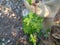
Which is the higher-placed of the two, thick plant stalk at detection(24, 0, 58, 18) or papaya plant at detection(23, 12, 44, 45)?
thick plant stalk at detection(24, 0, 58, 18)

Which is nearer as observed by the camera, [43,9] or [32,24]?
[43,9]


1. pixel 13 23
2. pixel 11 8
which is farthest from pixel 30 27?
pixel 11 8

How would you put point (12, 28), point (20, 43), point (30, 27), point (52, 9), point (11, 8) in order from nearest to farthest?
point (52, 9), point (30, 27), point (20, 43), point (12, 28), point (11, 8)

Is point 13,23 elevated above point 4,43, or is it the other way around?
point 13,23

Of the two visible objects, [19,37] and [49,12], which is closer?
[49,12]

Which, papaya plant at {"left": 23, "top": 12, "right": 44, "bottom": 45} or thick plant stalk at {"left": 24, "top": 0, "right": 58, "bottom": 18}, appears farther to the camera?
papaya plant at {"left": 23, "top": 12, "right": 44, "bottom": 45}

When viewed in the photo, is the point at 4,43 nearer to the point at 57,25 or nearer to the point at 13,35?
the point at 13,35

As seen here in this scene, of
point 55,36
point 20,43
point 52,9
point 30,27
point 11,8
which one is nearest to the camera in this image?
point 52,9

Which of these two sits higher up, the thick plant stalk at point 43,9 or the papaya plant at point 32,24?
the thick plant stalk at point 43,9

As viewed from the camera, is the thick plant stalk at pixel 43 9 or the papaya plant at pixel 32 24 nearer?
the thick plant stalk at pixel 43 9

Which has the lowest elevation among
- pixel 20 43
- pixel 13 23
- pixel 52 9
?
pixel 20 43

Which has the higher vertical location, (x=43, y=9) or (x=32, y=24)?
(x=43, y=9)
